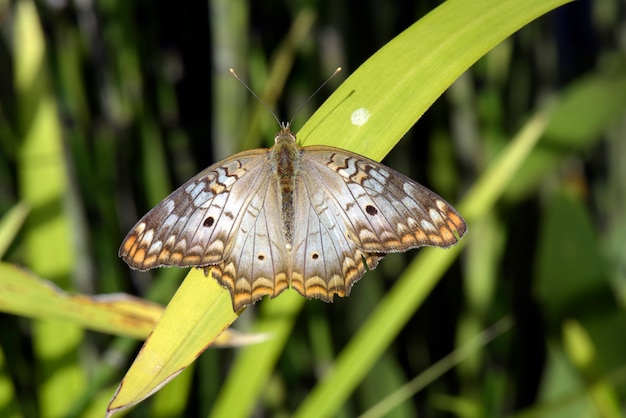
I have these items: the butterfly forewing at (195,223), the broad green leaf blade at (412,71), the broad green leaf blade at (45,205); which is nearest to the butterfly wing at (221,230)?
the butterfly forewing at (195,223)

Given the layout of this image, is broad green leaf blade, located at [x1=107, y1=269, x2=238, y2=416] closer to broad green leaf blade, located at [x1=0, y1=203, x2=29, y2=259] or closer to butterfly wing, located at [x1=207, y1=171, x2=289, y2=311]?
butterfly wing, located at [x1=207, y1=171, x2=289, y2=311]

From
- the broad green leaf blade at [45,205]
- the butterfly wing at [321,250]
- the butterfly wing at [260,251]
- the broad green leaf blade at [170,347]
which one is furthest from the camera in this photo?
the broad green leaf blade at [45,205]

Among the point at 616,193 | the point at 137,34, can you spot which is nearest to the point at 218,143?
the point at 137,34

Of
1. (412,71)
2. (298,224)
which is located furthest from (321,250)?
(412,71)

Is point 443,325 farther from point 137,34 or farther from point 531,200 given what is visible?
point 137,34

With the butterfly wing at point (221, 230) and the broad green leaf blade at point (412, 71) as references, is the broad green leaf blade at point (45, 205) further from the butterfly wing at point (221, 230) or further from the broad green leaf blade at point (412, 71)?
the broad green leaf blade at point (412, 71)

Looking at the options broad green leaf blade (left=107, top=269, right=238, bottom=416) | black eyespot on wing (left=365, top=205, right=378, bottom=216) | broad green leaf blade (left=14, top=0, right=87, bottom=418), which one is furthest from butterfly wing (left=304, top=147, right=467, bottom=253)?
broad green leaf blade (left=14, top=0, right=87, bottom=418)
